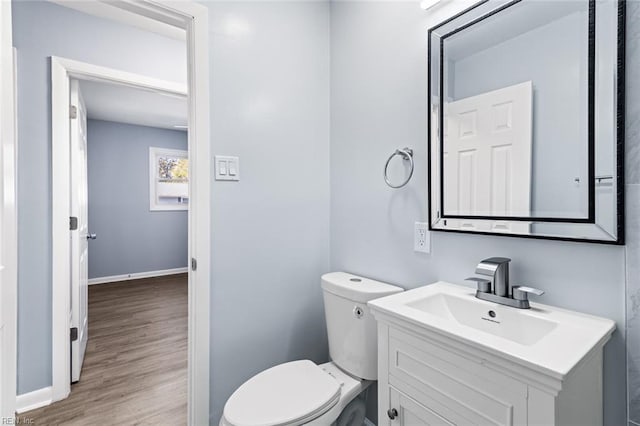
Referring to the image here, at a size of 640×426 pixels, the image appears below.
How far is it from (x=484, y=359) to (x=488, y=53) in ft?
3.26

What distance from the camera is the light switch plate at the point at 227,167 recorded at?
4.68ft

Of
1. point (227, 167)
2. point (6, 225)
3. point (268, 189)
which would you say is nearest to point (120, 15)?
point (227, 167)

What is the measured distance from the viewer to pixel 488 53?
1.12 metres

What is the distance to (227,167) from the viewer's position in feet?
4.78

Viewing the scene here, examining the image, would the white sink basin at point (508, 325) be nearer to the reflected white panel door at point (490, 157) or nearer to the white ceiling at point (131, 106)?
the reflected white panel door at point (490, 157)

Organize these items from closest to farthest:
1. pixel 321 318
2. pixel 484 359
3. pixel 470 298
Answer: pixel 484 359
pixel 470 298
pixel 321 318

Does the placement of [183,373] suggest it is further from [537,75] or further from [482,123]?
[537,75]

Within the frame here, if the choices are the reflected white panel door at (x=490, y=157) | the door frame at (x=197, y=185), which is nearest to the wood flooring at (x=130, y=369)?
the door frame at (x=197, y=185)

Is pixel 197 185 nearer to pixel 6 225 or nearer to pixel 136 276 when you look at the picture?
pixel 6 225

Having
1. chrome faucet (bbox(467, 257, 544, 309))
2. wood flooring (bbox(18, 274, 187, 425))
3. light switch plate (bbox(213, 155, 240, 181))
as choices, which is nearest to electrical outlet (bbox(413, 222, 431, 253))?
chrome faucet (bbox(467, 257, 544, 309))

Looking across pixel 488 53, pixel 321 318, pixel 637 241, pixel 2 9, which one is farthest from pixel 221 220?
pixel 637 241

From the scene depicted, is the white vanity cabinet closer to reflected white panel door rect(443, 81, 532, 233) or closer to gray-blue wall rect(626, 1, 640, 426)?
gray-blue wall rect(626, 1, 640, 426)

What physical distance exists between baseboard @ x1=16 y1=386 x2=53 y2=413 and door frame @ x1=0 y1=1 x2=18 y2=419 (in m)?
1.11

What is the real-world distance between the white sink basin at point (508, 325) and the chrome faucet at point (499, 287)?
20 millimetres
